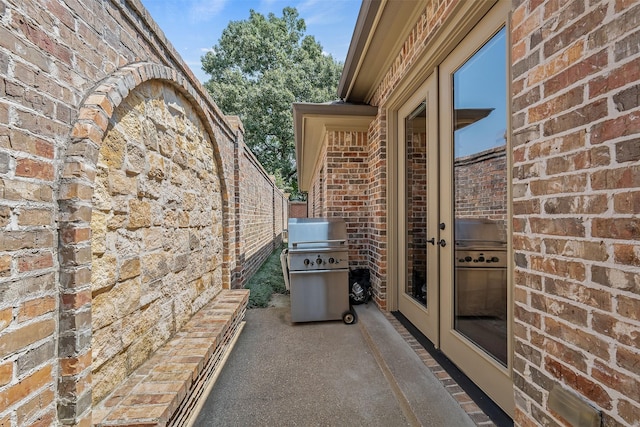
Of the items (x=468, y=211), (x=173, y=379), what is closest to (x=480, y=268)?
(x=468, y=211)

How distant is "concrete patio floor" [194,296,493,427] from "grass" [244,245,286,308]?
1088 mm

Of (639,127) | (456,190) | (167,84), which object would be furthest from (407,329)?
(167,84)

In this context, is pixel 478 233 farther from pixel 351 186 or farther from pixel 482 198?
pixel 351 186

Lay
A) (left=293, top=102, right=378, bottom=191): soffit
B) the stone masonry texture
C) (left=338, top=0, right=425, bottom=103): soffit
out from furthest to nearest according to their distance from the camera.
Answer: (left=293, top=102, right=378, bottom=191): soffit → (left=338, top=0, right=425, bottom=103): soffit → the stone masonry texture

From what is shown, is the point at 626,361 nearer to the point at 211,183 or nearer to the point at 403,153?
the point at 403,153

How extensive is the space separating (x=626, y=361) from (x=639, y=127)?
2.41 ft

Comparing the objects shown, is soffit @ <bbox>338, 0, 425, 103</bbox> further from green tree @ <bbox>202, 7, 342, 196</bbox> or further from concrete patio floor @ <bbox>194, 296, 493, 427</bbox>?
green tree @ <bbox>202, 7, 342, 196</bbox>

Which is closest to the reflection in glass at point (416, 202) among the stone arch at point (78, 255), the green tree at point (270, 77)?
the stone arch at point (78, 255)

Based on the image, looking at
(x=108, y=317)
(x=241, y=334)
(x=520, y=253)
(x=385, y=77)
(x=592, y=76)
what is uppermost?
(x=385, y=77)

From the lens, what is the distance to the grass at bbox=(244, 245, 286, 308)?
4.21 m

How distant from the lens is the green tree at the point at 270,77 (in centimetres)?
1533

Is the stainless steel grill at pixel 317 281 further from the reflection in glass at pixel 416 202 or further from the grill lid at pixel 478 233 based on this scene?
the grill lid at pixel 478 233

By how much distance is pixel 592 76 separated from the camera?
991mm

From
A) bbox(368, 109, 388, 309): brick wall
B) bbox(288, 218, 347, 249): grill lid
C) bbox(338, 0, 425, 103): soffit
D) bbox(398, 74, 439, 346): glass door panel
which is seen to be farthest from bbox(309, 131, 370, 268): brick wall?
bbox(398, 74, 439, 346): glass door panel
